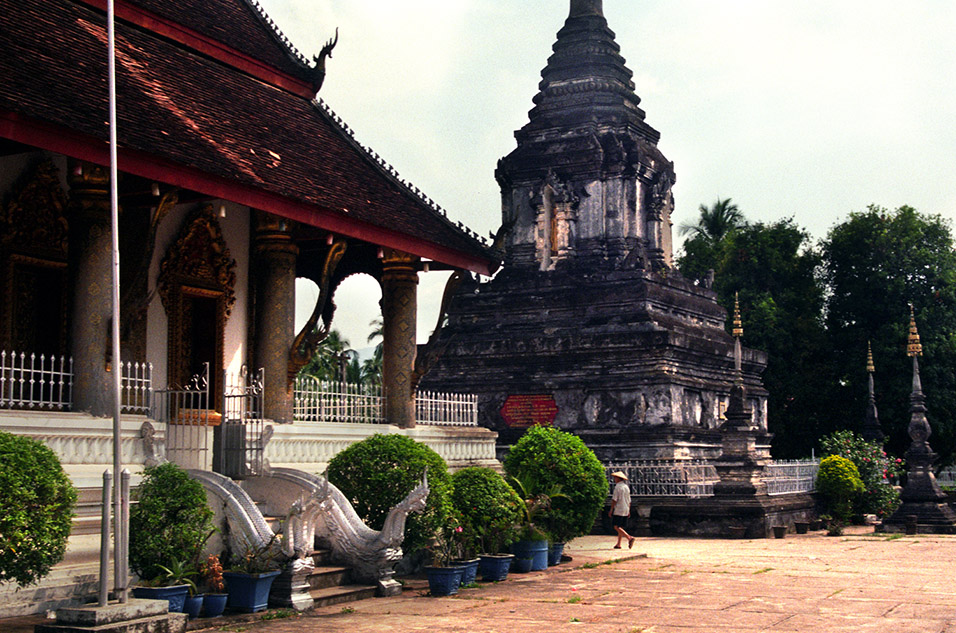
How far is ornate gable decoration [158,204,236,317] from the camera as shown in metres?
15.0

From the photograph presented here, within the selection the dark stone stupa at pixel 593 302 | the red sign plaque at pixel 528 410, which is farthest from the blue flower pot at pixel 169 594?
the red sign plaque at pixel 528 410

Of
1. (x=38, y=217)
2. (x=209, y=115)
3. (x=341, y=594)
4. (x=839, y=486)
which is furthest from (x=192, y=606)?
(x=839, y=486)

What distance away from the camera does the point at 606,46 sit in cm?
3241

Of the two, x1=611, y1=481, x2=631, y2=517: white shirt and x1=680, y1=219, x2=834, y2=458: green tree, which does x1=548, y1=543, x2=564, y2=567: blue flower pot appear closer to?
x1=611, y1=481, x2=631, y2=517: white shirt

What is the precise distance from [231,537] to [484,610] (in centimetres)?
275

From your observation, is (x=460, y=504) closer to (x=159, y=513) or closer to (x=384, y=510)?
(x=384, y=510)

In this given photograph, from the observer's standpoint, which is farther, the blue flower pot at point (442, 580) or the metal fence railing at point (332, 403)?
the metal fence railing at point (332, 403)

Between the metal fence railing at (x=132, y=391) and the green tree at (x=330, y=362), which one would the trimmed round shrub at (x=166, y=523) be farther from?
the green tree at (x=330, y=362)

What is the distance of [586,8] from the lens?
32.9m

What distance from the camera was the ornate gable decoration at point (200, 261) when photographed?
15.0 meters

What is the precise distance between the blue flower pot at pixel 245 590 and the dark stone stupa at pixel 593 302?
53.2 feet

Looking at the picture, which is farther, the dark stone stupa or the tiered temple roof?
the dark stone stupa

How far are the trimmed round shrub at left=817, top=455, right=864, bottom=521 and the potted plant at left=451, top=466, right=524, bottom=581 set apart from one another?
1360cm

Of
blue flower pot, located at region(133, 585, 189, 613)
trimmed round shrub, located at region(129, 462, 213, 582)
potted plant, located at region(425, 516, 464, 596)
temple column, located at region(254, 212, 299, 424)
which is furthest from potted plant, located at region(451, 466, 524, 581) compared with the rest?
blue flower pot, located at region(133, 585, 189, 613)
